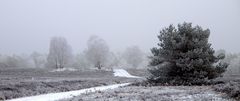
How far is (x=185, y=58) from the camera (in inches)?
963

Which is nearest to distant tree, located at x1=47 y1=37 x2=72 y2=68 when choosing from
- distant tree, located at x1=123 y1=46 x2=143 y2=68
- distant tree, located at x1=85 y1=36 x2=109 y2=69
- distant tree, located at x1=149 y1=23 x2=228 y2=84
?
distant tree, located at x1=85 y1=36 x2=109 y2=69

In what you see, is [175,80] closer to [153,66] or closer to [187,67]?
[187,67]

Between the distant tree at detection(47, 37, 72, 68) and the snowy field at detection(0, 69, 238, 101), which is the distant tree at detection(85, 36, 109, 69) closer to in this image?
the distant tree at detection(47, 37, 72, 68)

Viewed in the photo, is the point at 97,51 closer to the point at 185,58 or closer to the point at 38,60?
the point at 38,60

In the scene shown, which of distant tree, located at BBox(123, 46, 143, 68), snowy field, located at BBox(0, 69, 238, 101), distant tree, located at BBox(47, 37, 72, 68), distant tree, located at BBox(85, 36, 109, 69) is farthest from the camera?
distant tree, located at BBox(123, 46, 143, 68)

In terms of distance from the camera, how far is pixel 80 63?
12438 centimetres

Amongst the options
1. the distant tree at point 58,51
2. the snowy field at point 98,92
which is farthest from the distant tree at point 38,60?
the snowy field at point 98,92

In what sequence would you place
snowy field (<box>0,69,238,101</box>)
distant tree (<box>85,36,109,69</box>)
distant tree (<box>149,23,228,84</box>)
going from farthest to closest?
1. distant tree (<box>85,36,109,69</box>)
2. distant tree (<box>149,23,228,84</box>)
3. snowy field (<box>0,69,238,101</box>)

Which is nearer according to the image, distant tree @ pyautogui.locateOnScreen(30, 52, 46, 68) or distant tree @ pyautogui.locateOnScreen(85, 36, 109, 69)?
distant tree @ pyautogui.locateOnScreen(85, 36, 109, 69)

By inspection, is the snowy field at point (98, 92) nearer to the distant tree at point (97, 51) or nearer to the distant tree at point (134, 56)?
the distant tree at point (97, 51)

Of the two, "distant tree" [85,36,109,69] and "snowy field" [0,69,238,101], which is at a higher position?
"distant tree" [85,36,109,69]

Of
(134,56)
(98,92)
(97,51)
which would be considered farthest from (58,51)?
(98,92)

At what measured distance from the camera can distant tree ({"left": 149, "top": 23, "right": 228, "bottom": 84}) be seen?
24188 millimetres

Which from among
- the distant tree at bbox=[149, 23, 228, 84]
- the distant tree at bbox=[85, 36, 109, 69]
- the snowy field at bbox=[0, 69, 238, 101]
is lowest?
the snowy field at bbox=[0, 69, 238, 101]
